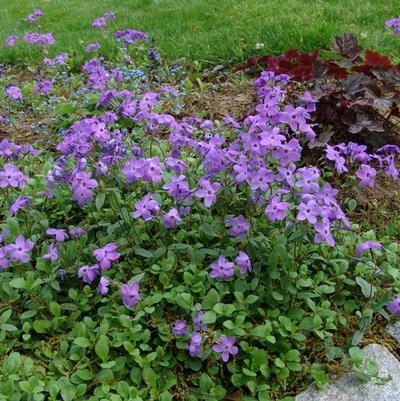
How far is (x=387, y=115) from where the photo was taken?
3.96m

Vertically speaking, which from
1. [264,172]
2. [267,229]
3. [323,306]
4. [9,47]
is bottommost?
[9,47]

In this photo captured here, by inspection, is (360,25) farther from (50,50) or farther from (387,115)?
(50,50)

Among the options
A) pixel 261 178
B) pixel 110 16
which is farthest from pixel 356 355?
pixel 110 16

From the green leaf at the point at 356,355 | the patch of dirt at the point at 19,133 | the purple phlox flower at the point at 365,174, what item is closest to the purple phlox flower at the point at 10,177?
the purple phlox flower at the point at 365,174

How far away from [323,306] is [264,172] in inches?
25.3

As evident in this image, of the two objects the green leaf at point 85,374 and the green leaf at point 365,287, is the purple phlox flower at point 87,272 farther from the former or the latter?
the green leaf at point 365,287

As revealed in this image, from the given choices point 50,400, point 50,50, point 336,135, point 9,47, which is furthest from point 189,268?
point 9,47

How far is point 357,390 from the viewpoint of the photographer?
93.7 inches

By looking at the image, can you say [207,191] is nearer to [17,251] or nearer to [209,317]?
[209,317]

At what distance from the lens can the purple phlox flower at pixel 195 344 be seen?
2273 millimetres

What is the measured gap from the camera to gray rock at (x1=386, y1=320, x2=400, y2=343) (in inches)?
102

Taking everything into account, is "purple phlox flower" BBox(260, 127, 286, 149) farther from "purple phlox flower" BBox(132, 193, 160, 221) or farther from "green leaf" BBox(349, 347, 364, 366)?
"green leaf" BBox(349, 347, 364, 366)

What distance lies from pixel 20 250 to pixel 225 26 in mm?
3956

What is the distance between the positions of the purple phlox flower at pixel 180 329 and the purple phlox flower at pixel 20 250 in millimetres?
679
